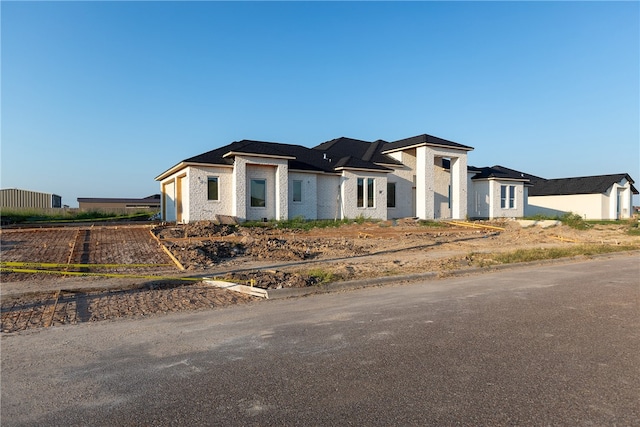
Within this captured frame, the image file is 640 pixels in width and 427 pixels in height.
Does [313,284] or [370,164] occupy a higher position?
[370,164]

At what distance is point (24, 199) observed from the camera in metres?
48.4

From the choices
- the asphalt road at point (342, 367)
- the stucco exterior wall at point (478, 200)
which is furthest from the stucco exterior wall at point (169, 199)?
the stucco exterior wall at point (478, 200)

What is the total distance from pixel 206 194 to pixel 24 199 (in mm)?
37229

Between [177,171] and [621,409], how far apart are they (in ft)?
85.1

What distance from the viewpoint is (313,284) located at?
9.63m

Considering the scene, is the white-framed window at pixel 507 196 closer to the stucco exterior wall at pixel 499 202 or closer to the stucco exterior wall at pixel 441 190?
the stucco exterior wall at pixel 499 202

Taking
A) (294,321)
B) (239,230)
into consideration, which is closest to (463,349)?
(294,321)

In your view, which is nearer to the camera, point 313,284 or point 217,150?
point 313,284

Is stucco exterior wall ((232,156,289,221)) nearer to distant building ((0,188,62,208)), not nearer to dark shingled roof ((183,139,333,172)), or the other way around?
dark shingled roof ((183,139,333,172))

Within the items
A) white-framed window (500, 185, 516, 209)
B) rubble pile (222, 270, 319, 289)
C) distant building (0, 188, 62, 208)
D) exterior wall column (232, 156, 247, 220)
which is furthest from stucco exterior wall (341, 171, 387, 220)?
distant building (0, 188, 62, 208)

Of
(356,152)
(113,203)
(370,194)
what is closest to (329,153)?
(356,152)

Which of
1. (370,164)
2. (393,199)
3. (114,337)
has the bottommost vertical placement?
(114,337)

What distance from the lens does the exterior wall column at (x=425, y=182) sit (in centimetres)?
3045

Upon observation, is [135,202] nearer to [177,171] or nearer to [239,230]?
[177,171]
